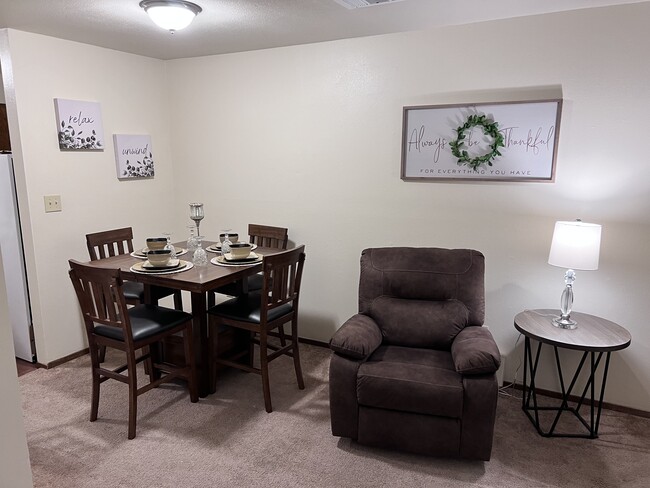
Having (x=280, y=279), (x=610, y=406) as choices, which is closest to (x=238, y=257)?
(x=280, y=279)

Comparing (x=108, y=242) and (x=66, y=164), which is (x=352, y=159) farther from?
(x=66, y=164)

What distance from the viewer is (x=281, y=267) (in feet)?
8.93

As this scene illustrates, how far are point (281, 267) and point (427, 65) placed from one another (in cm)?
166

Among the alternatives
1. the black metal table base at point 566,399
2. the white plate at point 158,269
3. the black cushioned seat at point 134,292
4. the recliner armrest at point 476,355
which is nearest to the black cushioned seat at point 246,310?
the white plate at point 158,269

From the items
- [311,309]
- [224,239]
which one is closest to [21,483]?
[224,239]

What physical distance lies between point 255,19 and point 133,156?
1678 millimetres

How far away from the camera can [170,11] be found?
2.42m

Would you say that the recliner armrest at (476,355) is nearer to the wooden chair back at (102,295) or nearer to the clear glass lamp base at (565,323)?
the clear glass lamp base at (565,323)

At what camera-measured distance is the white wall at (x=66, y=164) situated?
308cm

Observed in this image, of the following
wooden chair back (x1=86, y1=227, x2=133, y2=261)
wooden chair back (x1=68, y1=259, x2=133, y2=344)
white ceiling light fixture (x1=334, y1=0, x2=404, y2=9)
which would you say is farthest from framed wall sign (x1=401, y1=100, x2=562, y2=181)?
wooden chair back (x1=86, y1=227, x2=133, y2=261)

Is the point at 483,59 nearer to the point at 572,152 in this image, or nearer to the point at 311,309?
the point at 572,152

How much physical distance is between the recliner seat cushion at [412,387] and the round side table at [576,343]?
21.9 inches

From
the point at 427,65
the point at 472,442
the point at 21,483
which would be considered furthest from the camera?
the point at 427,65

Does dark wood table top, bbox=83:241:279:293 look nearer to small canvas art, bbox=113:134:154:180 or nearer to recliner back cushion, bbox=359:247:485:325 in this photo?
recliner back cushion, bbox=359:247:485:325
